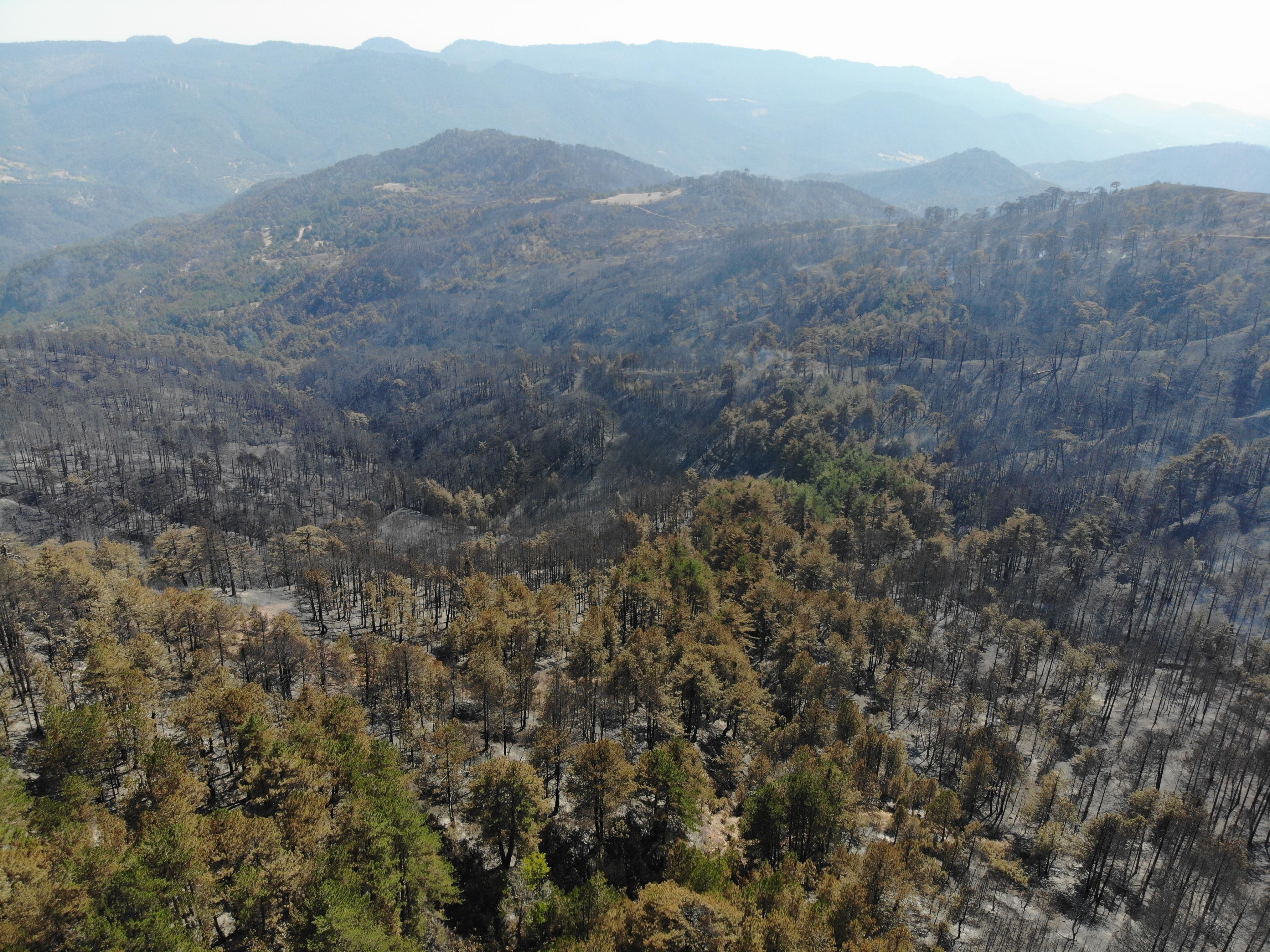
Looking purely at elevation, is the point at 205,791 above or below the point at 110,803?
above

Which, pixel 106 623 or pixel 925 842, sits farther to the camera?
pixel 106 623

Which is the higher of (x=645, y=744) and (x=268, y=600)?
(x=645, y=744)

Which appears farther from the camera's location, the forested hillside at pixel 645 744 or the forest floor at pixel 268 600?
the forest floor at pixel 268 600

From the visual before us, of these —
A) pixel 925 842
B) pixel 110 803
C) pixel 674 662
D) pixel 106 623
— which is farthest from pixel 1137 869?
pixel 106 623

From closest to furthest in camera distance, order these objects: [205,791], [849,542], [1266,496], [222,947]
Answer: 1. [222,947]
2. [205,791]
3. [849,542]
4. [1266,496]

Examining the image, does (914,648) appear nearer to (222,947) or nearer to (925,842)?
(925,842)

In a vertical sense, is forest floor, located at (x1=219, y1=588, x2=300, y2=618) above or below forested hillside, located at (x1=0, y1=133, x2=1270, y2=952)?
below

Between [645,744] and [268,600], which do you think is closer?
[645,744]

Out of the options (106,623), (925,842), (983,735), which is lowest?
(983,735)

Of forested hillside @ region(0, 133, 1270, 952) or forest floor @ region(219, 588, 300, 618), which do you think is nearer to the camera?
forested hillside @ region(0, 133, 1270, 952)

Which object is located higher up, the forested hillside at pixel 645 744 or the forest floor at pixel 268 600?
the forested hillside at pixel 645 744

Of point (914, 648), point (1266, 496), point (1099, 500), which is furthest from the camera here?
point (1099, 500)
